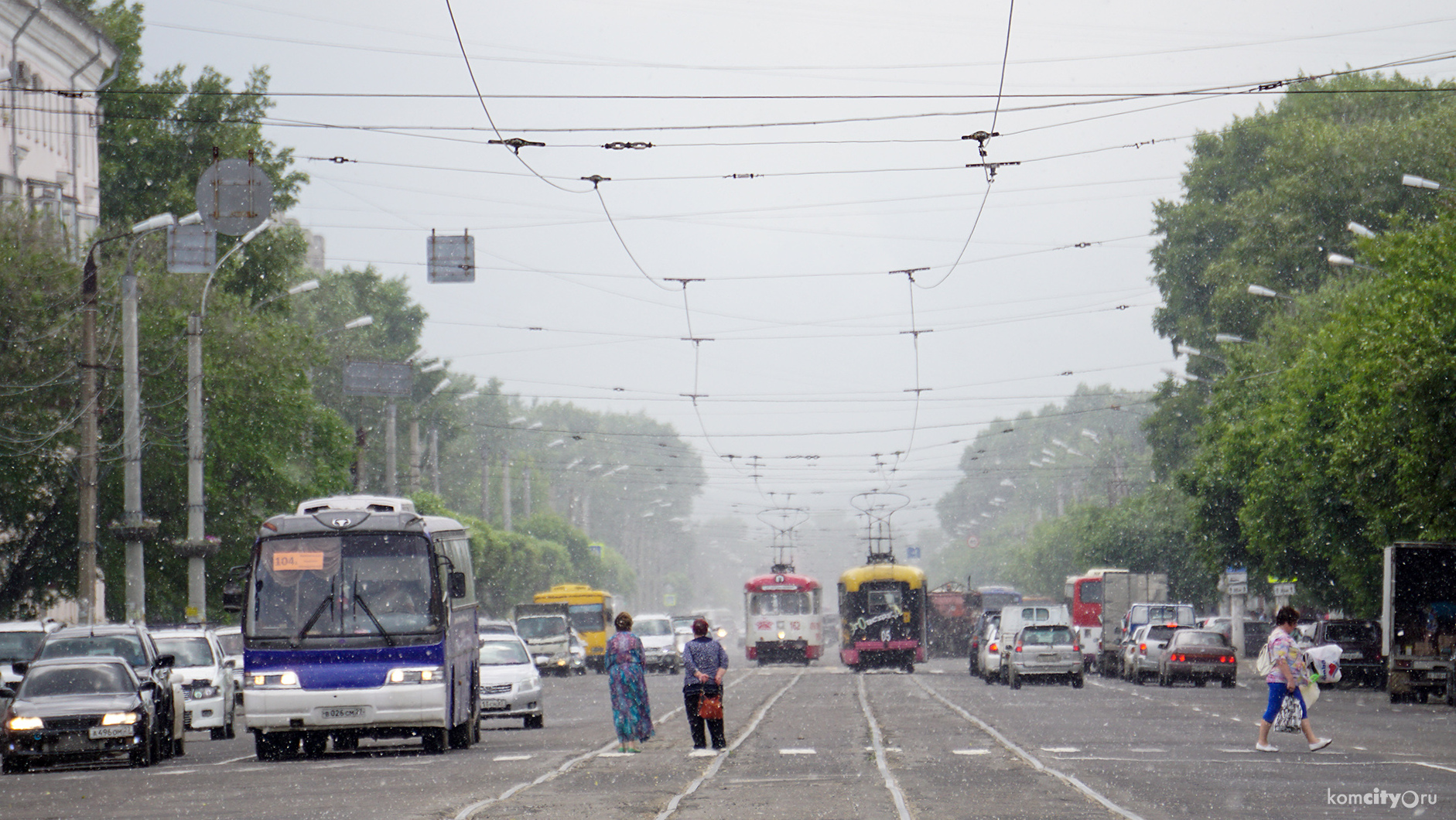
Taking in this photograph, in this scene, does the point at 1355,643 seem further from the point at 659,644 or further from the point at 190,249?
the point at 190,249

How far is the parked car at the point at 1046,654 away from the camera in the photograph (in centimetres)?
4150

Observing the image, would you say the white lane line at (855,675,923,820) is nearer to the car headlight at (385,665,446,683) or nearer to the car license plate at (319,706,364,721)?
the car headlight at (385,665,446,683)

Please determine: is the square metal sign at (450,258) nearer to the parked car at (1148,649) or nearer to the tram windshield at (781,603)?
the parked car at (1148,649)

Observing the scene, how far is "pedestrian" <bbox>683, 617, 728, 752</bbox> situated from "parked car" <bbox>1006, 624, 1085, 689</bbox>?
21.7 meters

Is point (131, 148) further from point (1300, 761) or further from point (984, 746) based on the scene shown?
point (1300, 761)

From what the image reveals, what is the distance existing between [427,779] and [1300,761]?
8020 millimetres

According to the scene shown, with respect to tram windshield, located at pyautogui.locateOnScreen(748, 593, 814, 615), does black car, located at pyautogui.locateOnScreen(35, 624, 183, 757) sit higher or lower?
higher

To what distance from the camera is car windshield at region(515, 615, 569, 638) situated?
59812 millimetres

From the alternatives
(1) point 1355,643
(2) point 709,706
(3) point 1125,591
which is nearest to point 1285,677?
(2) point 709,706

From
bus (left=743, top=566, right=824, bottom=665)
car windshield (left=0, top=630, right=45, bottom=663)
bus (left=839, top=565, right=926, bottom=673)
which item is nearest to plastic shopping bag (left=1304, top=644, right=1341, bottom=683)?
car windshield (left=0, top=630, right=45, bottom=663)

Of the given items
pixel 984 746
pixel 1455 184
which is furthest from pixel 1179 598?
pixel 984 746

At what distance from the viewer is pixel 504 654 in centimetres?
2909

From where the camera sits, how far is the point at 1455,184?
128 ft

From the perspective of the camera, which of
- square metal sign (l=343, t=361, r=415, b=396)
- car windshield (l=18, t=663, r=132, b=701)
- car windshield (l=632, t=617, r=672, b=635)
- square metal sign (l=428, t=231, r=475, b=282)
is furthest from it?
car windshield (l=632, t=617, r=672, b=635)
